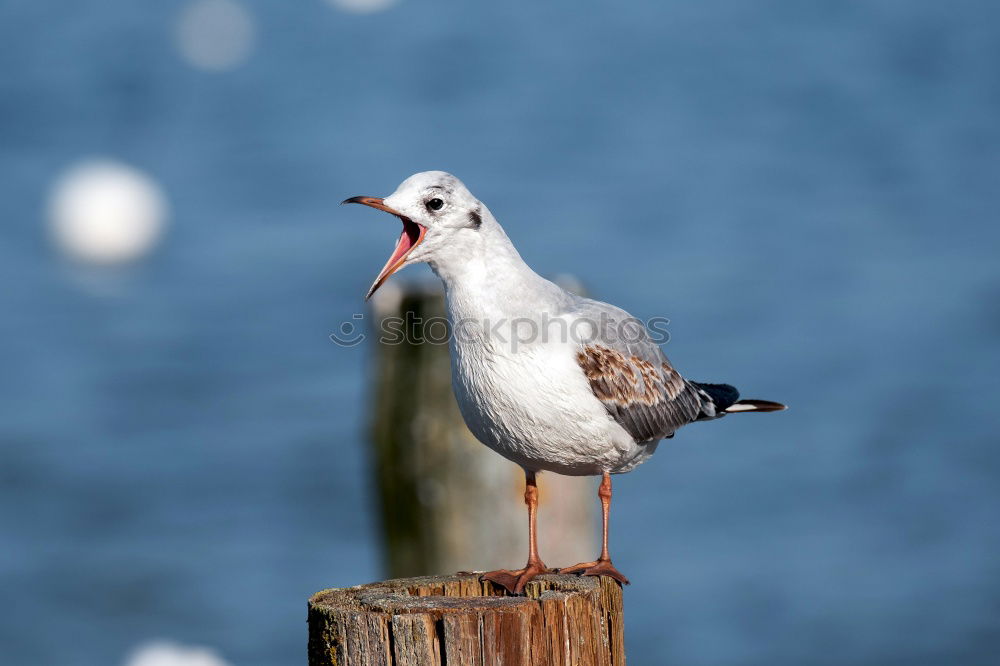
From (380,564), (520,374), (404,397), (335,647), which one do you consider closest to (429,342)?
(404,397)

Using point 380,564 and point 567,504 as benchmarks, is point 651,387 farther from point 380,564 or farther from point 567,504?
point 380,564

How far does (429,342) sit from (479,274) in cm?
226

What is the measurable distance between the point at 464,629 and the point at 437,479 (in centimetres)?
335

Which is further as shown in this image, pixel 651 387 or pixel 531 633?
pixel 651 387

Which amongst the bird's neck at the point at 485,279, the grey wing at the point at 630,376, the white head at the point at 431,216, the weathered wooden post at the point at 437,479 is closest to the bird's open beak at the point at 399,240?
the white head at the point at 431,216

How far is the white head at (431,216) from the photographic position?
17.0 ft

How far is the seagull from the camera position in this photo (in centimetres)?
520

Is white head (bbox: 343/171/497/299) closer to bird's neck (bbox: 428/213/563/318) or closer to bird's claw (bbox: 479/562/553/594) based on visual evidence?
bird's neck (bbox: 428/213/563/318)

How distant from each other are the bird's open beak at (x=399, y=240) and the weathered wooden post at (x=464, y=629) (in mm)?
1299

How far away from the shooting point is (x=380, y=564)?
840 cm

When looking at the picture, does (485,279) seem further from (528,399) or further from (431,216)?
(528,399)

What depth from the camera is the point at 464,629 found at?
427 centimetres

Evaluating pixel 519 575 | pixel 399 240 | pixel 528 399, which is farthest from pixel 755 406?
pixel 399 240

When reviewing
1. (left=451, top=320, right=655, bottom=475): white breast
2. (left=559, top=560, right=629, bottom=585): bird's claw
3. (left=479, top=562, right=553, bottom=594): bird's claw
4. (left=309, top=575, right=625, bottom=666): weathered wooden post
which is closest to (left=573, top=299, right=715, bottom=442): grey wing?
(left=451, top=320, right=655, bottom=475): white breast
